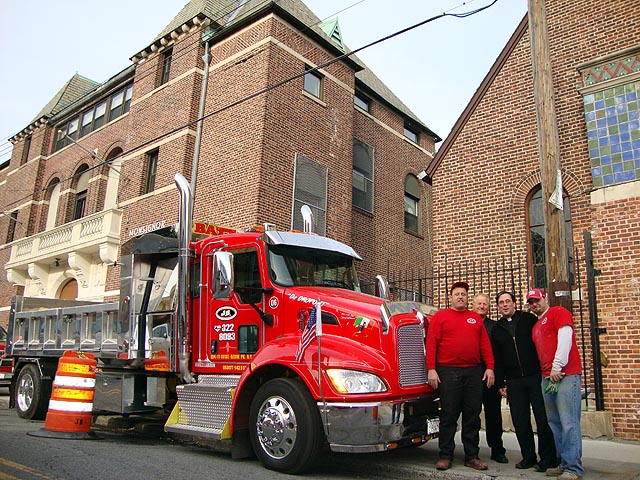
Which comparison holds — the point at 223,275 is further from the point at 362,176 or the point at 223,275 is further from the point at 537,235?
the point at 362,176

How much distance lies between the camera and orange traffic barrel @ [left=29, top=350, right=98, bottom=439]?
7184 millimetres

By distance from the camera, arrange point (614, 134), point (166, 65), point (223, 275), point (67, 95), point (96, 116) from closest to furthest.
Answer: point (223, 275), point (614, 134), point (166, 65), point (96, 116), point (67, 95)

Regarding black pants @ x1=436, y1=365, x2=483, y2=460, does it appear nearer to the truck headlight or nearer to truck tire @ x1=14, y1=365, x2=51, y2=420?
the truck headlight

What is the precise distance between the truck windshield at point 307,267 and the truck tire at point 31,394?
526 centimetres

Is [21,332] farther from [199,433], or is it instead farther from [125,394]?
[199,433]

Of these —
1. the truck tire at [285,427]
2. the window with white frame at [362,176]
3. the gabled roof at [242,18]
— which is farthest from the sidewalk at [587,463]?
the gabled roof at [242,18]

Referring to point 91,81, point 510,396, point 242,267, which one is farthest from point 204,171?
point 91,81

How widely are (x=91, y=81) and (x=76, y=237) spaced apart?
1158 centimetres

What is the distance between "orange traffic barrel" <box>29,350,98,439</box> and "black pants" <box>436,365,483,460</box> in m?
4.66

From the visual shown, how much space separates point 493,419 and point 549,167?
308 centimetres

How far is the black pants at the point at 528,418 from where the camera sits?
582 cm

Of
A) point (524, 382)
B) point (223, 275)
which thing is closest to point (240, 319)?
point (223, 275)

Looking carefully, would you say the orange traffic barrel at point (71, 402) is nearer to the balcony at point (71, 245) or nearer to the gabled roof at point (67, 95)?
the balcony at point (71, 245)

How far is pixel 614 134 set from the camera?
31.5 feet
